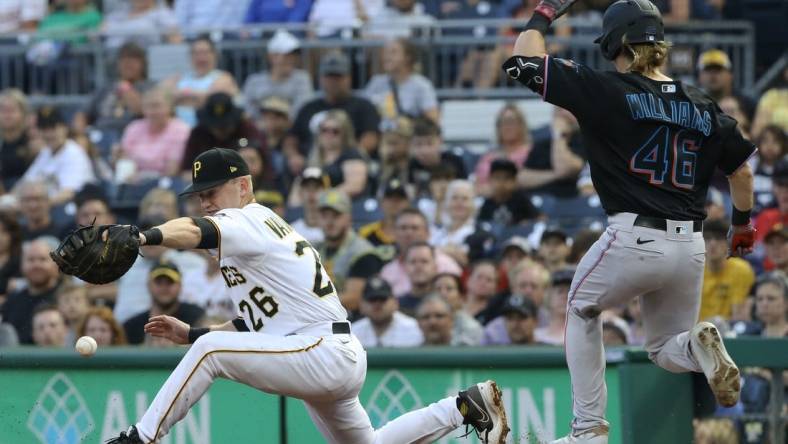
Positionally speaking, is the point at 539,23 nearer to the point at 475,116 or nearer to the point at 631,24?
the point at 631,24

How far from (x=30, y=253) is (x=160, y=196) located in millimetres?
1088

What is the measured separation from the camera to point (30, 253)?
11.4 m

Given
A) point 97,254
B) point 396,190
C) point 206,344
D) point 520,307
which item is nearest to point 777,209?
point 520,307

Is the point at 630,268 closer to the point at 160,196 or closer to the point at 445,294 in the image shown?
the point at 445,294

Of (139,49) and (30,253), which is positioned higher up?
(139,49)

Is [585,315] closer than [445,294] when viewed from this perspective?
Yes

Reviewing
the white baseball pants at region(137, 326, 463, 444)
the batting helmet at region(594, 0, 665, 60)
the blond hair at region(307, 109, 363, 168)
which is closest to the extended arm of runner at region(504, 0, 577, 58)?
the batting helmet at region(594, 0, 665, 60)

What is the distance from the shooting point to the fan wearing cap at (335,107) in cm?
1276

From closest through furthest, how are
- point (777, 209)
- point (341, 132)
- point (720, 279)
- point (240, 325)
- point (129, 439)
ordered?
point (129, 439) → point (240, 325) → point (720, 279) → point (777, 209) → point (341, 132)

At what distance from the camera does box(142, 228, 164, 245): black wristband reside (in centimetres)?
585

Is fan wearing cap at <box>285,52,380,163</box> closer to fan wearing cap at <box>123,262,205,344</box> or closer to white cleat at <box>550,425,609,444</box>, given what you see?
fan wearing cap at <box>123,262,205,344</box>

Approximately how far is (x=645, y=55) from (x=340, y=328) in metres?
1.75

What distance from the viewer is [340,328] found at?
6.58 metres

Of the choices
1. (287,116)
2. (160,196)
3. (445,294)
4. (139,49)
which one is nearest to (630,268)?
(445,294)
